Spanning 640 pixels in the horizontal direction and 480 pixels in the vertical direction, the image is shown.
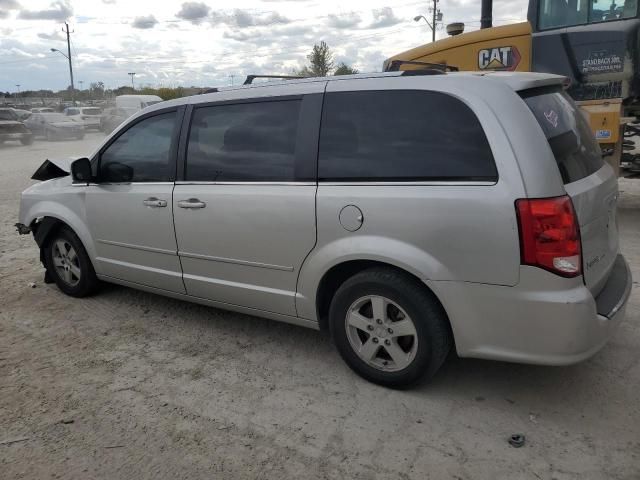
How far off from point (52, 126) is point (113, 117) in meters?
2.75

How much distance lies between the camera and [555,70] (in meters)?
6.86

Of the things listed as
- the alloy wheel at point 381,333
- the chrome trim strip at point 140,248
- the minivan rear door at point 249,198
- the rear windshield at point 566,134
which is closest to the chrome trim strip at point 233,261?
the minivan rear door at point 249,198

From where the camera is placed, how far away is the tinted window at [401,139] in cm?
289

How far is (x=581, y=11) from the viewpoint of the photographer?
6613 millimetres

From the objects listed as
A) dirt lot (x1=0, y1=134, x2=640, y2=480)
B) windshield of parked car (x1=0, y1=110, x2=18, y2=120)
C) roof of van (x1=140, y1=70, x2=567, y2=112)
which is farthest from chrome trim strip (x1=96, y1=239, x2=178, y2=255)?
windshield of parked car (x1=0, y1=110, x2=18, y2=120)

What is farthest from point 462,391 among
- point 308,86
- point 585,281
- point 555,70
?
point 555,70

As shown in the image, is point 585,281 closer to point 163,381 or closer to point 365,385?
point 365,385

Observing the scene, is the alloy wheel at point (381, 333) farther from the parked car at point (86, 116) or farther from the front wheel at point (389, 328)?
the parked car at point (86, 116)

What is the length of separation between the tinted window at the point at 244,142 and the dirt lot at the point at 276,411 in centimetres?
123

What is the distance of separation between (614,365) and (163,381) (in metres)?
2.78

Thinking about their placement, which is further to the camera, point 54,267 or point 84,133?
point 84,133

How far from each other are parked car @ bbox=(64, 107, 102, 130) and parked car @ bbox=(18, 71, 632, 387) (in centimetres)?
2664

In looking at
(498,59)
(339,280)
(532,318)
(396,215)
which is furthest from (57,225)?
(498,59)

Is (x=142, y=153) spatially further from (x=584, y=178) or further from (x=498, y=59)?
(x=498, y=59)
